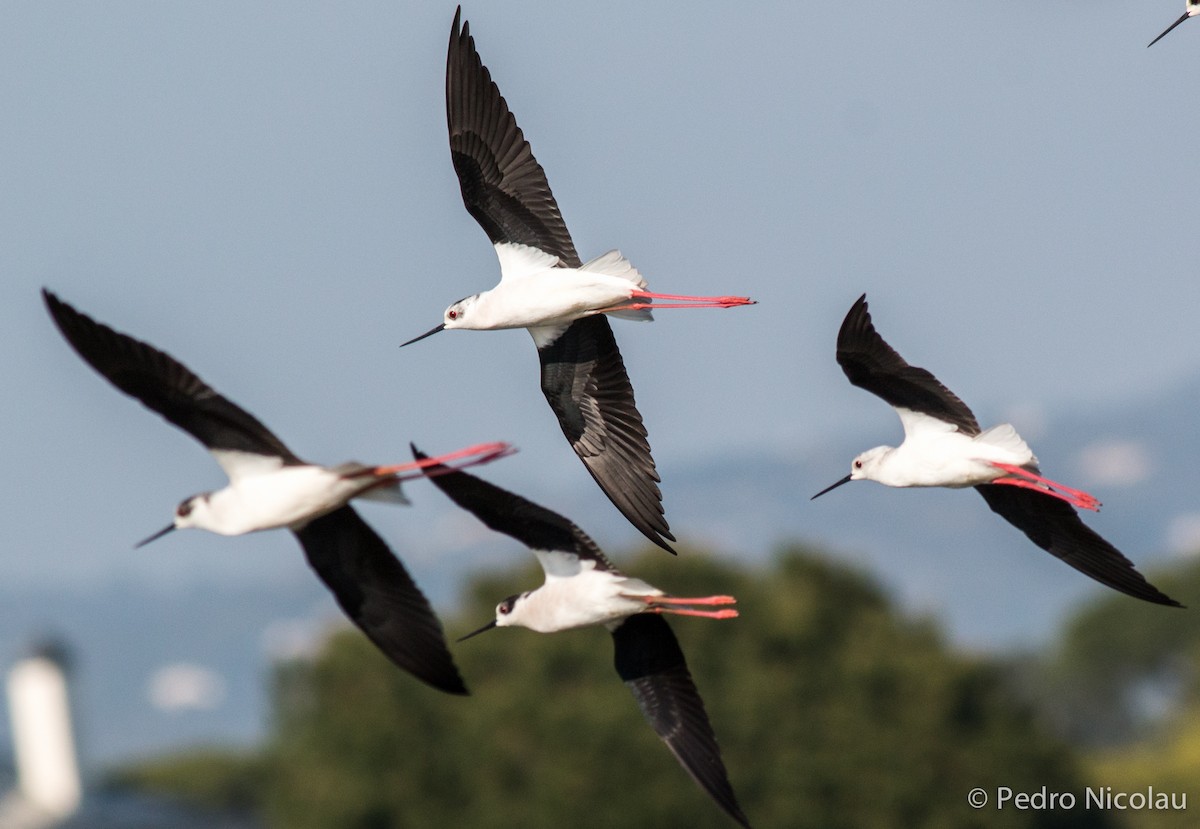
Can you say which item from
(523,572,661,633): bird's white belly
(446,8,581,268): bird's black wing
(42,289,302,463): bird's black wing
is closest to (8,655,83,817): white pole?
(446,8,581,268): bird's black wing

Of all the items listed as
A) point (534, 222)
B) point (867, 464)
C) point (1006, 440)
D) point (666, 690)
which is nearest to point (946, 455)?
point (1006, 440)

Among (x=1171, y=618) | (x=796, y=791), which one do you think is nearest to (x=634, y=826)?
(x=796, y=791)

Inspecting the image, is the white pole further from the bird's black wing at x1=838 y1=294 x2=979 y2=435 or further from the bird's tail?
the bird's tail

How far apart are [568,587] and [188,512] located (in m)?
2.67

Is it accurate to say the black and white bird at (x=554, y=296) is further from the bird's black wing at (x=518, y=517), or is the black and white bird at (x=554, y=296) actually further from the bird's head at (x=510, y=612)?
the bird's head at (x=510, y=612)

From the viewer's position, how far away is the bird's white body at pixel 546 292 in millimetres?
15391

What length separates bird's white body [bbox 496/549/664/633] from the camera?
14680mm

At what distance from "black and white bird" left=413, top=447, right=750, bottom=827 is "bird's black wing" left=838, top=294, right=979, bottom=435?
172 cm

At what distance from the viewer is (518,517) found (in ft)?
48.4

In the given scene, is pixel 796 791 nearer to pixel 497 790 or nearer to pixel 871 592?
pixel 497 790

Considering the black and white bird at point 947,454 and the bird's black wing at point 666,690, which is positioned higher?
the black and white bird at point 947,454

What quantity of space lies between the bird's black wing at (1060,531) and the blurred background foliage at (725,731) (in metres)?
37.3

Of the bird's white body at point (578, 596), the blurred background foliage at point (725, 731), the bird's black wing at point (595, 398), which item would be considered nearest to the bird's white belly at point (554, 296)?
the bird's black wing at point (595, 398)

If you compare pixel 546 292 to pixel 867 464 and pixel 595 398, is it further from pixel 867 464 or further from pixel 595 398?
pixel 867 464
